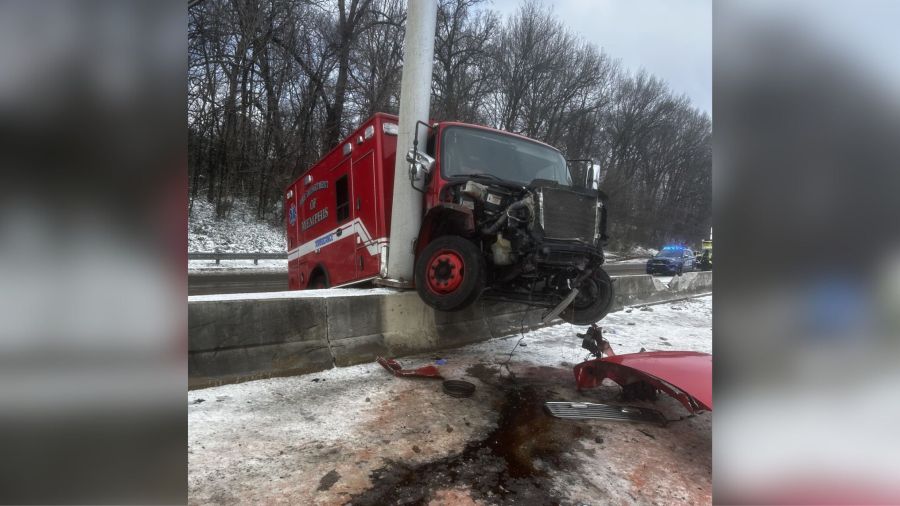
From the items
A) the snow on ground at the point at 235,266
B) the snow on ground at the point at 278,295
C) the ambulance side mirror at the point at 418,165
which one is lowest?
the snow on ground at the point at 235,266

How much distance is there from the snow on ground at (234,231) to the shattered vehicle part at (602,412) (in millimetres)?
17530

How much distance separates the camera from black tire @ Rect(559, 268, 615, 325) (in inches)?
173

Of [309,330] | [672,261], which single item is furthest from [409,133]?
[672,261]

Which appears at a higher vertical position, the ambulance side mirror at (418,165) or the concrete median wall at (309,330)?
the ambulance side mirror at (418,165)

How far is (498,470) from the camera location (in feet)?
7.37

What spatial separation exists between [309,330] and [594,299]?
2752mm

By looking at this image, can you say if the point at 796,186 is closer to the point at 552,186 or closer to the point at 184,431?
the point at 184,431

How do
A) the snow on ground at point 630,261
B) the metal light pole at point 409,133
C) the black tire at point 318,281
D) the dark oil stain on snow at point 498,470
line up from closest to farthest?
the dark oil stain on snow at point 498,470
the metal light pole at point 409,133
the black tire at point 318,281
the snow on ground at point 630,261

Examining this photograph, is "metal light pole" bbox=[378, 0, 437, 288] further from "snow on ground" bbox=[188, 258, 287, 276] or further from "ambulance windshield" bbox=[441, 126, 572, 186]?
"snow on ground" bbox=[188, 258, 287, 276]

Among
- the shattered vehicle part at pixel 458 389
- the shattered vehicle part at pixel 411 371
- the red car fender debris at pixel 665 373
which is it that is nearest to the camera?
the red car fender debris at pixel 665 373

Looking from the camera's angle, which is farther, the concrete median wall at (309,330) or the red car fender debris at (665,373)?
the concrete median wall at (309,330)

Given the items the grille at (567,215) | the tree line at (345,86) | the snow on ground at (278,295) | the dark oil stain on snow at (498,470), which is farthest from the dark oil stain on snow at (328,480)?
the tree line at (345,86)

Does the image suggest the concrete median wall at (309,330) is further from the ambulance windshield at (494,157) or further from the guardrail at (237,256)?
the guardrail at (237,256)

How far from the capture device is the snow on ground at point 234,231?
18438mm
